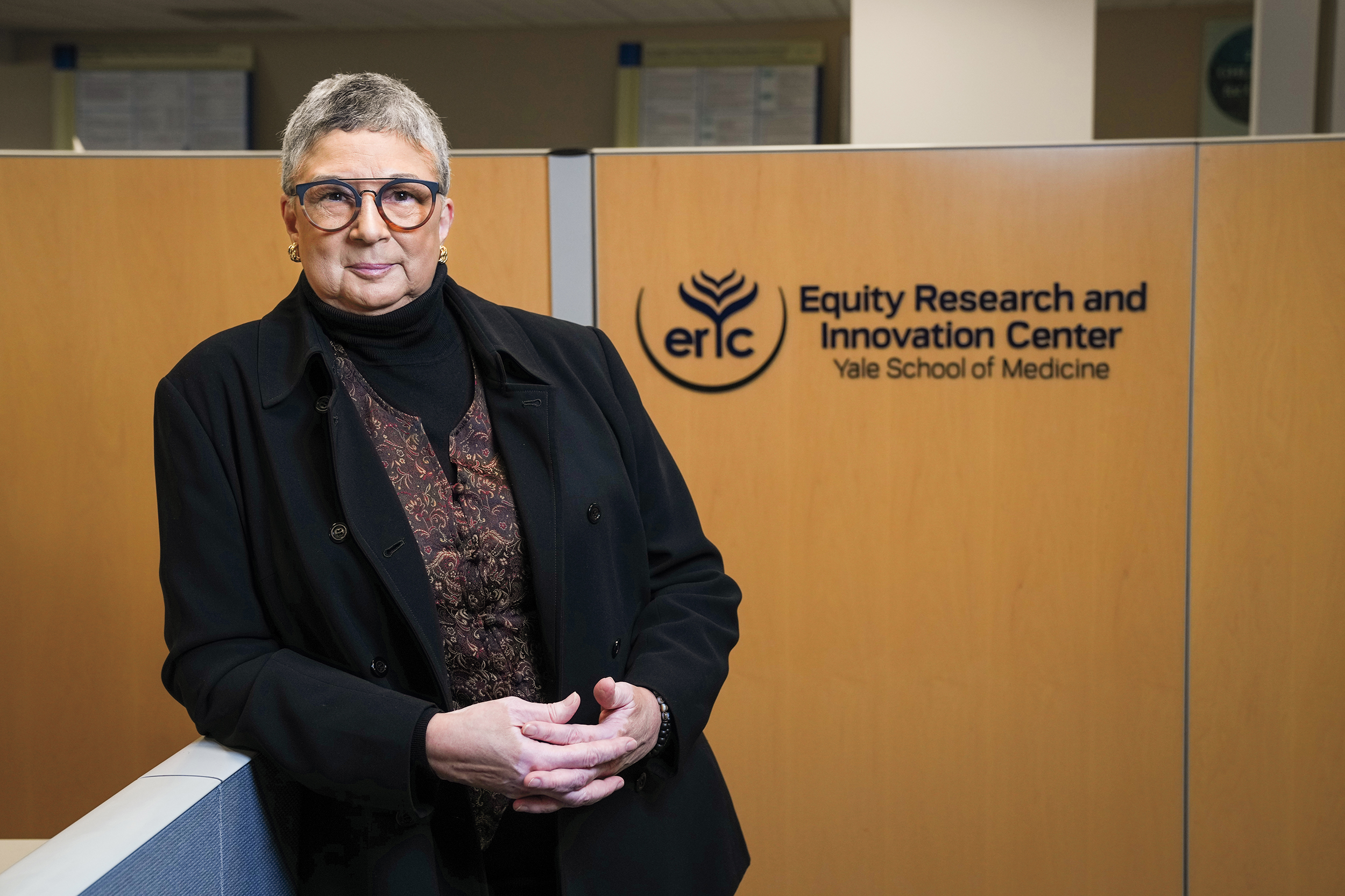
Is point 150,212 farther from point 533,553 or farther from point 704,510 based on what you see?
point 533,553

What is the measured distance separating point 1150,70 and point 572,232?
379 cm

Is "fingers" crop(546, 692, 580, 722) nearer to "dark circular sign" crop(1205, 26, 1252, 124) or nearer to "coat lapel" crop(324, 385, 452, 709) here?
"coat lapel" crop(324, 385, 452, 709)

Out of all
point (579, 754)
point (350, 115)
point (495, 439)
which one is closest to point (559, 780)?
point (579, 754)

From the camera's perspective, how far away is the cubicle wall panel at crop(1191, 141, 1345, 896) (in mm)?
2375

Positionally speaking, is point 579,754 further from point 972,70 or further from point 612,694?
point 972,70

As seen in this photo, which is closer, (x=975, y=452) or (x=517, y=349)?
(x=517, y=349)

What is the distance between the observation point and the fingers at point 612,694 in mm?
1182

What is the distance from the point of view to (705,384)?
2.49m

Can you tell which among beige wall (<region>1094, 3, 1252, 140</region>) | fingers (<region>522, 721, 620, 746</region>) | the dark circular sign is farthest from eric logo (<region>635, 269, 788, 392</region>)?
the dark circular sign

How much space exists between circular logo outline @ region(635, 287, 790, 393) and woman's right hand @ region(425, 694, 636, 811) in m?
1.40

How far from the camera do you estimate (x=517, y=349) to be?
1.35m

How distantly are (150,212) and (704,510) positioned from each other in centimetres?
145

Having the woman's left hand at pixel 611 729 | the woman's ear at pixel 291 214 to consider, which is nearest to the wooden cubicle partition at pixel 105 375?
the woman's ear at pixel 291 214

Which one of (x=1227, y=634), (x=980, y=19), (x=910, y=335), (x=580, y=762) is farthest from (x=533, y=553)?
(x=980, y=19)
